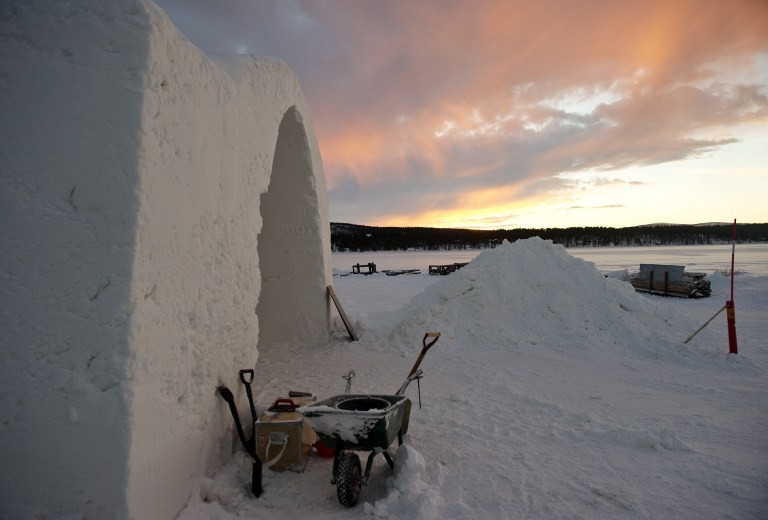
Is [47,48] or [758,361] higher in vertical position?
[47,48]

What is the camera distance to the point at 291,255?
7.67 m

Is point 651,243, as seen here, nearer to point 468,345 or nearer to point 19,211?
point 468,345

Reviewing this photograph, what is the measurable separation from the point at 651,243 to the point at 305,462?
87.4 m

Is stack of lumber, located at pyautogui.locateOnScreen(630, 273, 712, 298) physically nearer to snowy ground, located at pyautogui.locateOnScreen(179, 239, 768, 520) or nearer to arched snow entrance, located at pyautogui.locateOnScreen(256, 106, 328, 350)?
snowy ground, located at pyautogui.locateOnScreen(179, 239, 768, 520)

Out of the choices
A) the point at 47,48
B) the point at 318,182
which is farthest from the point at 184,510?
the point at 318,182

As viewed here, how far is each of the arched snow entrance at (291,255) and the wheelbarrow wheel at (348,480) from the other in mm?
4814

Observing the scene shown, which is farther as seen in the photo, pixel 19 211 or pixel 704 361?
pixel 704 361

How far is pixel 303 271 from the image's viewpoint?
25.3 ft

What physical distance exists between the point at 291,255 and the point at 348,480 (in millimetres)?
5098

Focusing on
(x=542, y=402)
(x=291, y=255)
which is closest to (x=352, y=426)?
(x=542, y=402)

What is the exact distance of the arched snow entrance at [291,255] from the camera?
7.42 m

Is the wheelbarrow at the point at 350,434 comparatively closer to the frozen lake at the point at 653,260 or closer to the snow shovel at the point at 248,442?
the snow shovel at the point at 248,442

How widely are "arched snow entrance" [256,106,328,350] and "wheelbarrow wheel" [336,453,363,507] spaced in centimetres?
481

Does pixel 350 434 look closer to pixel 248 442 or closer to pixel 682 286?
pixel 248 442
